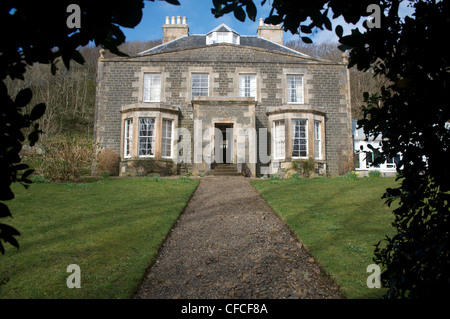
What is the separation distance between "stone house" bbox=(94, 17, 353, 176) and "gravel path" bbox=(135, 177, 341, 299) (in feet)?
30.6

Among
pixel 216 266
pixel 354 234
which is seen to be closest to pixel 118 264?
pixel 216 266

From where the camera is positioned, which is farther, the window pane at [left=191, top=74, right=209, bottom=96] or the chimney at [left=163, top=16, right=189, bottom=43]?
the chimney at [left=163, top=16, right=189, bottom=43]

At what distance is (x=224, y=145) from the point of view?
61.6 ft

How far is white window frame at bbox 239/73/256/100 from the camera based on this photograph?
17703mm

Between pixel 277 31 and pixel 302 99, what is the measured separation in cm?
806

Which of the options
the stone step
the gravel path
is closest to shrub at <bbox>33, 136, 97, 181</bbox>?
the stone step

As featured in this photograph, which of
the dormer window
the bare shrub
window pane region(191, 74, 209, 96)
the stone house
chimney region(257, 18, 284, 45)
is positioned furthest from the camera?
chimney region(257, 18, 284, 45)

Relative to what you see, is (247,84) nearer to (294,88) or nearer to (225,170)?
(294,88)

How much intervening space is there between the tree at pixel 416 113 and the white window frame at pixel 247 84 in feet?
52.0

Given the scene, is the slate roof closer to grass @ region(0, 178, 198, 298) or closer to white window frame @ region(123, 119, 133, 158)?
white window frame @ region(123, 119, 133, 158)

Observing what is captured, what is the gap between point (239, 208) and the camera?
7.91m

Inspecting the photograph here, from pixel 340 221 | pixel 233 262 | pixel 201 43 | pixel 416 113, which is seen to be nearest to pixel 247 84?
pixel 201 43

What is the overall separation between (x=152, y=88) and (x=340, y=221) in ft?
46.7

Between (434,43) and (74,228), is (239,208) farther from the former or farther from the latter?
(434,43)
